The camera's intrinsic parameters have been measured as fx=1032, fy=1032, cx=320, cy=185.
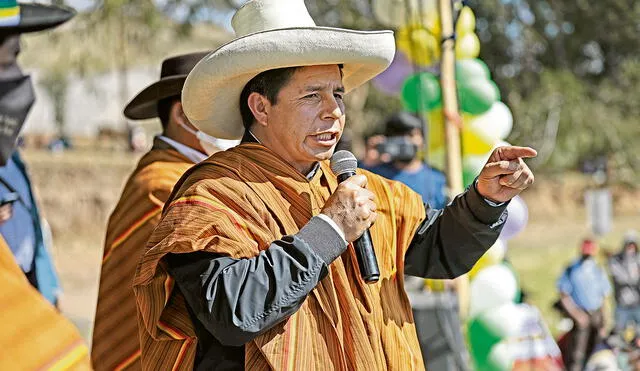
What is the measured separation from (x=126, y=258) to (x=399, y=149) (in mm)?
3379

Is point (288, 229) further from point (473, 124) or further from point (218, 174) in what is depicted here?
point (473, 124)

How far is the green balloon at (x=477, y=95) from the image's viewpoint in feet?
20.3

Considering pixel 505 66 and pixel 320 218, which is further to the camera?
pixel 505 66

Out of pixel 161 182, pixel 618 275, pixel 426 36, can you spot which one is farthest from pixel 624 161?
pixel 161 182

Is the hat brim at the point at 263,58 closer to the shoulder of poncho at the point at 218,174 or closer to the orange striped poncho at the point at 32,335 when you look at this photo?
the shoulder of poncho at the point at 218,174

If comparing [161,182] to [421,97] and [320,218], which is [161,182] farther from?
[421,97]

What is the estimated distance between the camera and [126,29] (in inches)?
983

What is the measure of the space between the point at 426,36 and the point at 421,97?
1.38ft

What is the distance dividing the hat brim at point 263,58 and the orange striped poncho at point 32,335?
54.5 inches

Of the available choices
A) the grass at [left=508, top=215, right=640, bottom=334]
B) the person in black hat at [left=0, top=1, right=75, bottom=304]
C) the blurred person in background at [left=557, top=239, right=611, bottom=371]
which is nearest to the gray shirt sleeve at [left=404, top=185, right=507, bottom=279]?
the person in black hat at [left=0, top=1, right=75, bottom=304]

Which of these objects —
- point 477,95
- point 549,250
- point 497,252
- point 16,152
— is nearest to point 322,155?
point 16,152

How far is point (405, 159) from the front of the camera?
6.80m

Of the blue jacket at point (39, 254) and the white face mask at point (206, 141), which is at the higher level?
the white face mask at point (206, 141)

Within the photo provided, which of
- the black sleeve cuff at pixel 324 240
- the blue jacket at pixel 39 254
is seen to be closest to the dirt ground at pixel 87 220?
the blue jacket at pixel 39 254
